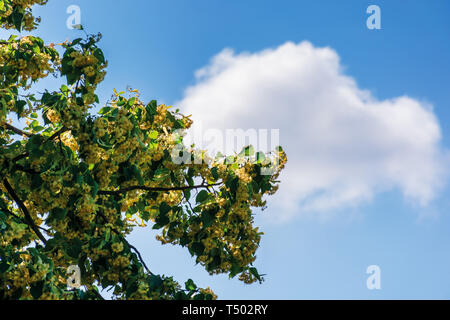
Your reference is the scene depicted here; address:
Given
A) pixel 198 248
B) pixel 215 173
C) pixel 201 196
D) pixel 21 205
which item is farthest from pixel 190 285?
pixel 21 205

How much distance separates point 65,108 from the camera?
22.2 feet

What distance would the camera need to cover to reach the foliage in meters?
6.80

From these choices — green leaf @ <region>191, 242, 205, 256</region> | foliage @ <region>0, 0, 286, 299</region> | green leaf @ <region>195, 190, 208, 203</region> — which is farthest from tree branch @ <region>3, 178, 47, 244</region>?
green leaf @ <region>195, 190, 208, 203</region>

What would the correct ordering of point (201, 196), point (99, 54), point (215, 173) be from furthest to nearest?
point (201, 196) → point (215, 173) → point (99, 54)

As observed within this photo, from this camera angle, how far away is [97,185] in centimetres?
697

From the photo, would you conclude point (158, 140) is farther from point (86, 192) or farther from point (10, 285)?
point (10, 285)

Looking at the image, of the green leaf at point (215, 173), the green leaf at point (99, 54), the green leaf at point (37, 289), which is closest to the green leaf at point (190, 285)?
the green leaf at point (215, 173)

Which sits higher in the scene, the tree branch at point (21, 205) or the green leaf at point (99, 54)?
the green leaf at point (99, 54)

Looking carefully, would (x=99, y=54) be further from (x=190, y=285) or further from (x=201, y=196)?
(x=190, y=285)

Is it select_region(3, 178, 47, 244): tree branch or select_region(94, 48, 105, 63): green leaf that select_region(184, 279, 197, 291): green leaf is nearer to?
select_region(3, 178, 47, 244): tree branch

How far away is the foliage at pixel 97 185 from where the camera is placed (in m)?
6.80

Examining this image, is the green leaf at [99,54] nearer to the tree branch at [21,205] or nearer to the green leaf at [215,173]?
the green leaf at [215,173]
